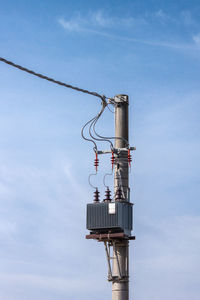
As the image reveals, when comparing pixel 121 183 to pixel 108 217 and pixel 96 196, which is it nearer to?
pixel 96 196

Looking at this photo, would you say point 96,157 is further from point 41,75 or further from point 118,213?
point 41,75

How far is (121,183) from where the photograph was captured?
27.8 metres

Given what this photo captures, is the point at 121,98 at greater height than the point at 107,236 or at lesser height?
greater

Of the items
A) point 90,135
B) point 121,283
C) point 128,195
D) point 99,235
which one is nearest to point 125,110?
point 90,135

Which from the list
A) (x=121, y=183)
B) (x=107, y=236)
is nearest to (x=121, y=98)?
(x=121, y=183)

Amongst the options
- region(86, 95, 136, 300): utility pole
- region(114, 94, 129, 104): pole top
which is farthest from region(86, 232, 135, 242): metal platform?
region(114, 94, 129, 104): pole top

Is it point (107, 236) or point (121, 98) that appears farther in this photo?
point (121, 98)

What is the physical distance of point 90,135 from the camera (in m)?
28.1

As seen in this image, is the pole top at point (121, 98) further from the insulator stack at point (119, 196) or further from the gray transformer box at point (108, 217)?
the gray transformer box at point (108, 217)

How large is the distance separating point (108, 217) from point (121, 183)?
6.71 ft

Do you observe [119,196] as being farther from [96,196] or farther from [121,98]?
[121,98]

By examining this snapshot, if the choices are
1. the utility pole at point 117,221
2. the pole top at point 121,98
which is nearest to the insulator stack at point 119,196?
the utility pole at point 117,221

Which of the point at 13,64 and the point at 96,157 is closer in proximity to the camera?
the point at 13,64

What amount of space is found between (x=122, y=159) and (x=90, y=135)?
1.82m
